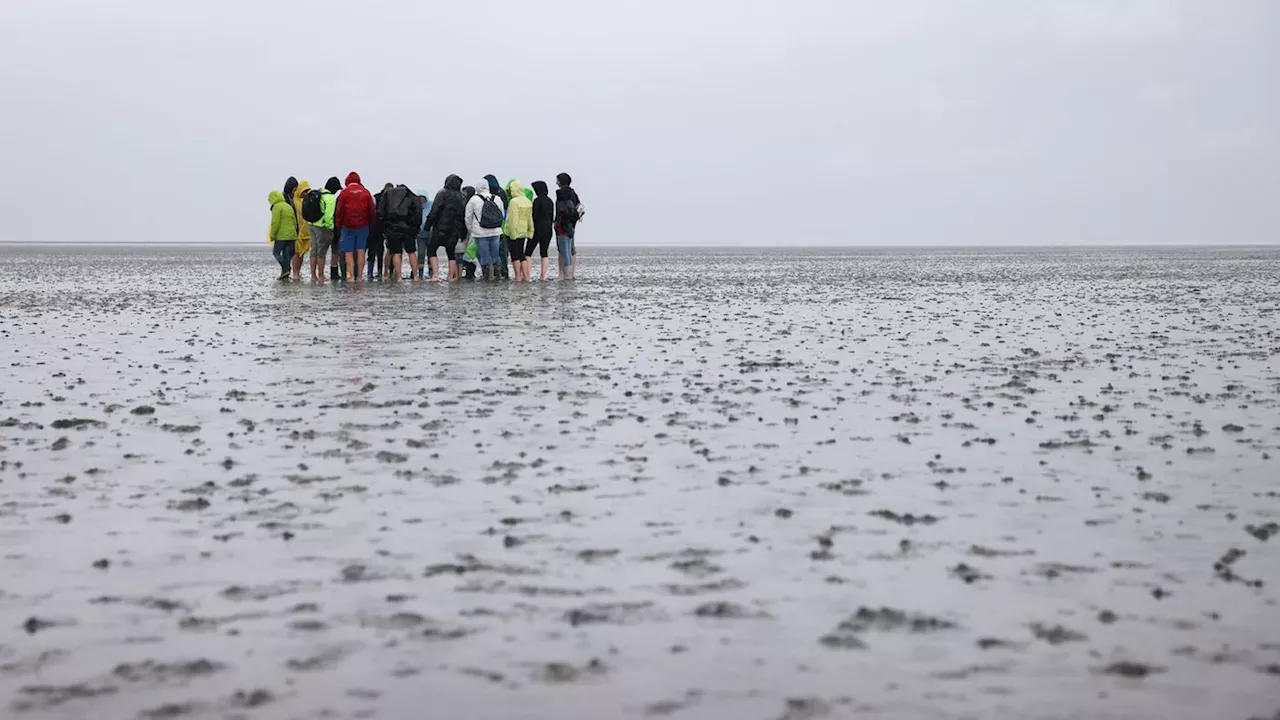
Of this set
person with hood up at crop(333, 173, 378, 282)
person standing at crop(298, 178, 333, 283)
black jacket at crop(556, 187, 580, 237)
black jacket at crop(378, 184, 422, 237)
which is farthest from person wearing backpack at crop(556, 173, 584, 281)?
person standing at crop(298, 178, 333, 283)

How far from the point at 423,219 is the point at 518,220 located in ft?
7.39

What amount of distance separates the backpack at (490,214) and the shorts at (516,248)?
2.87ft

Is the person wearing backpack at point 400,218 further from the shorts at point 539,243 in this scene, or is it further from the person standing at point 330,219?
the shorts at point 539,243

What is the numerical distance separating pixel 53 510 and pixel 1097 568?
493cm

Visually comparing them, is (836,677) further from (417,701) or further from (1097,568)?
(1097,568)

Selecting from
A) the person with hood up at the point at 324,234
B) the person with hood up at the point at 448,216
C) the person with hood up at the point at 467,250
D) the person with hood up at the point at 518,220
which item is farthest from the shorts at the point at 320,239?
the person with hood up at the point at 518,220

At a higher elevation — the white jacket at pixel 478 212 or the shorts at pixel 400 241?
the white jacket at pixel 478 212

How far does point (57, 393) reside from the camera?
44.9ft

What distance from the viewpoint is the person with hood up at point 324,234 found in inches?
1273

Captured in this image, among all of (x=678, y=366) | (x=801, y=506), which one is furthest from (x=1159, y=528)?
(x=678, y=366)

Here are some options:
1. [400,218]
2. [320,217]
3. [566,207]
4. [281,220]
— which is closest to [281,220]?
[281,220]

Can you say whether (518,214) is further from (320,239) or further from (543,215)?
(320,239)

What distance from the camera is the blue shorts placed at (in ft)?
108

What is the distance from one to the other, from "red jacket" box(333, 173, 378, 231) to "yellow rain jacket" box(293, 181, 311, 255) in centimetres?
80
